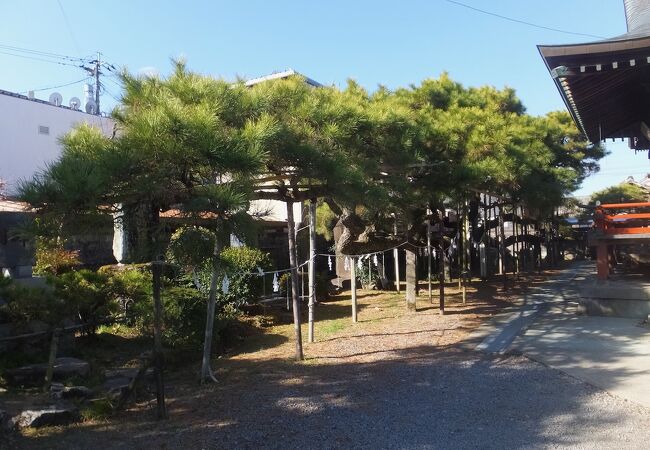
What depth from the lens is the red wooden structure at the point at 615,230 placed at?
1009cm

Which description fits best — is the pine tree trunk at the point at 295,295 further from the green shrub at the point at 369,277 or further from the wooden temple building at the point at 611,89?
the green shrub at the point at 369,277

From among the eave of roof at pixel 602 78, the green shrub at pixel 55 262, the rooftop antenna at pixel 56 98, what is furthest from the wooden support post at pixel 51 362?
the rooftop antenna at pixel 56 98

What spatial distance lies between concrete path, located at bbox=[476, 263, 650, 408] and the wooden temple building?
4.35 feet

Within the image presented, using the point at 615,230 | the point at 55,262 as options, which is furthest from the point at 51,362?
the point at 615,230

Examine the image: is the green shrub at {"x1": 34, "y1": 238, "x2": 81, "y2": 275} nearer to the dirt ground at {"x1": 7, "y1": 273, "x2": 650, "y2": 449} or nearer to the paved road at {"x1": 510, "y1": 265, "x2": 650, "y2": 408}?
the dirt ground at {"x1": 7, "y1": 273, "x2": 650, "y2": 449}

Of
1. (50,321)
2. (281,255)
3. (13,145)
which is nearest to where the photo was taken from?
(50,321)

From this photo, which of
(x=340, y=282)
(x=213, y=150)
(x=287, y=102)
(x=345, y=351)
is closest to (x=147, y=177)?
(x=213, y=150)

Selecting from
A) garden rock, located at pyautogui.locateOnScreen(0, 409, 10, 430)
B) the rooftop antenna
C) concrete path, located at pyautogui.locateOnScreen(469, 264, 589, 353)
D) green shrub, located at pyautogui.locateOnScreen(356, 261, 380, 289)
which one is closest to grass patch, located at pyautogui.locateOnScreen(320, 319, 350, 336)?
concrete path, located at pyautogui.locateOnScreen(469, 264, 589, 353)

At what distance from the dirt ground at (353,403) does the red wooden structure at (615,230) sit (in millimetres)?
4050

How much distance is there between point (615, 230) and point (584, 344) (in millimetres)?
3402

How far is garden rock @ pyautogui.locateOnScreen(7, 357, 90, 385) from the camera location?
249 inches

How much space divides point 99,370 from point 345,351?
11.3 feet

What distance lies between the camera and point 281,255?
55.0 feet

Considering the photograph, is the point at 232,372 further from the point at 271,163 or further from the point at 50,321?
the point at 271,163
